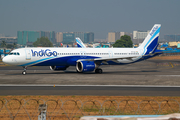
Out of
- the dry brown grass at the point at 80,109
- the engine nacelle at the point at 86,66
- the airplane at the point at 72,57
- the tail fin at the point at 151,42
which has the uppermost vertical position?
the tail fin at the point at 151,42

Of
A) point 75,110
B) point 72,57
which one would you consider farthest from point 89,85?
point 72,57

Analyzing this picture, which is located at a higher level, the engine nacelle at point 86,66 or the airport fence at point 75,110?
the engine nacelle at point 86,66

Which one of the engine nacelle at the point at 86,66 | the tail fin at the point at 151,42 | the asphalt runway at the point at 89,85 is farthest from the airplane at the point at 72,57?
the asphalt runway at the point at 89,85

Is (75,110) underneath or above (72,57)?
underneath

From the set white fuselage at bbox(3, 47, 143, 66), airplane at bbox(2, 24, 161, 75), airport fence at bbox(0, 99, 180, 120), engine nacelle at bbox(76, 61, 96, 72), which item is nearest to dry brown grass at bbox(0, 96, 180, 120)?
airport fence at bbox(0, 99, 180, 120)

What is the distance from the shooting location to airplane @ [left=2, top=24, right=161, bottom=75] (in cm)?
4091

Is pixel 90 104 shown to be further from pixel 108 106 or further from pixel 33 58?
pixel 33 58

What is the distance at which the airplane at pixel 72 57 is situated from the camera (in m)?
40.9

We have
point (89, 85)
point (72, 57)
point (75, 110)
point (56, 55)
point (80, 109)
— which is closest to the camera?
point (75, 110)

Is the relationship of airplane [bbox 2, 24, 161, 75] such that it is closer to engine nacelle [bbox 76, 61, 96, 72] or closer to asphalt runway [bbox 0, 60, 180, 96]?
engine nacelle [bbox 76, 61, 96, 72]

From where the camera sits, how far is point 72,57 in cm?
4450

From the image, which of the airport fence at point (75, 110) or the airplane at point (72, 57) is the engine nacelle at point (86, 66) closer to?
the airplane at point (72, 57)

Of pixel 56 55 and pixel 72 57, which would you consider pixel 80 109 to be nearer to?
pixel 56 55

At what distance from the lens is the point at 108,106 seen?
18.7 meters
